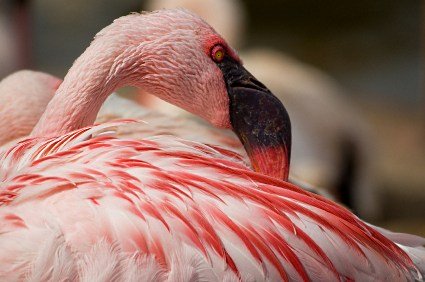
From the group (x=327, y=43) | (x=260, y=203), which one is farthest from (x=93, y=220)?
(x=327, y=43)

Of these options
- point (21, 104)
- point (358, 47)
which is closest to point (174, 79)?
point (21, 104)

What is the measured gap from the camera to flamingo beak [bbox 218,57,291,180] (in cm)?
173

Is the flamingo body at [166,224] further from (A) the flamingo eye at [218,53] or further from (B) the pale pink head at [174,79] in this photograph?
(A) the flamingo eye at [218,53]

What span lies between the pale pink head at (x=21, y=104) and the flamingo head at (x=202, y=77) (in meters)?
0.43

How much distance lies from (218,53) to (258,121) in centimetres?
15

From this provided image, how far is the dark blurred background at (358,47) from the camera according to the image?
6.67 metres

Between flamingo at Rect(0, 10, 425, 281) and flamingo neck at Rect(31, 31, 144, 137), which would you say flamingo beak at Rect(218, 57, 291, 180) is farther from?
flamingo neck at Rect(31, 31, 144, 137)

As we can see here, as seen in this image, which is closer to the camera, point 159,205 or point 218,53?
point 159,205

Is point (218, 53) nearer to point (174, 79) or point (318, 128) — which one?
point (174, 79)

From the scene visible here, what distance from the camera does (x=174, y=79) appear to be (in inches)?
69.7

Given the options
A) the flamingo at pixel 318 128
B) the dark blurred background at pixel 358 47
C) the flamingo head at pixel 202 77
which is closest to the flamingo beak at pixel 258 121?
the flamingo head at pixel 202 77

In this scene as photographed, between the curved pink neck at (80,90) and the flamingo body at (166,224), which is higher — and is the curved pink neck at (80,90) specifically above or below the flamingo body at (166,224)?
above

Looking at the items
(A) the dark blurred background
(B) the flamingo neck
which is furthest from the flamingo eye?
(A) the dark blurred background

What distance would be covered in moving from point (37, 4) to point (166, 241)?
7.64 meters
